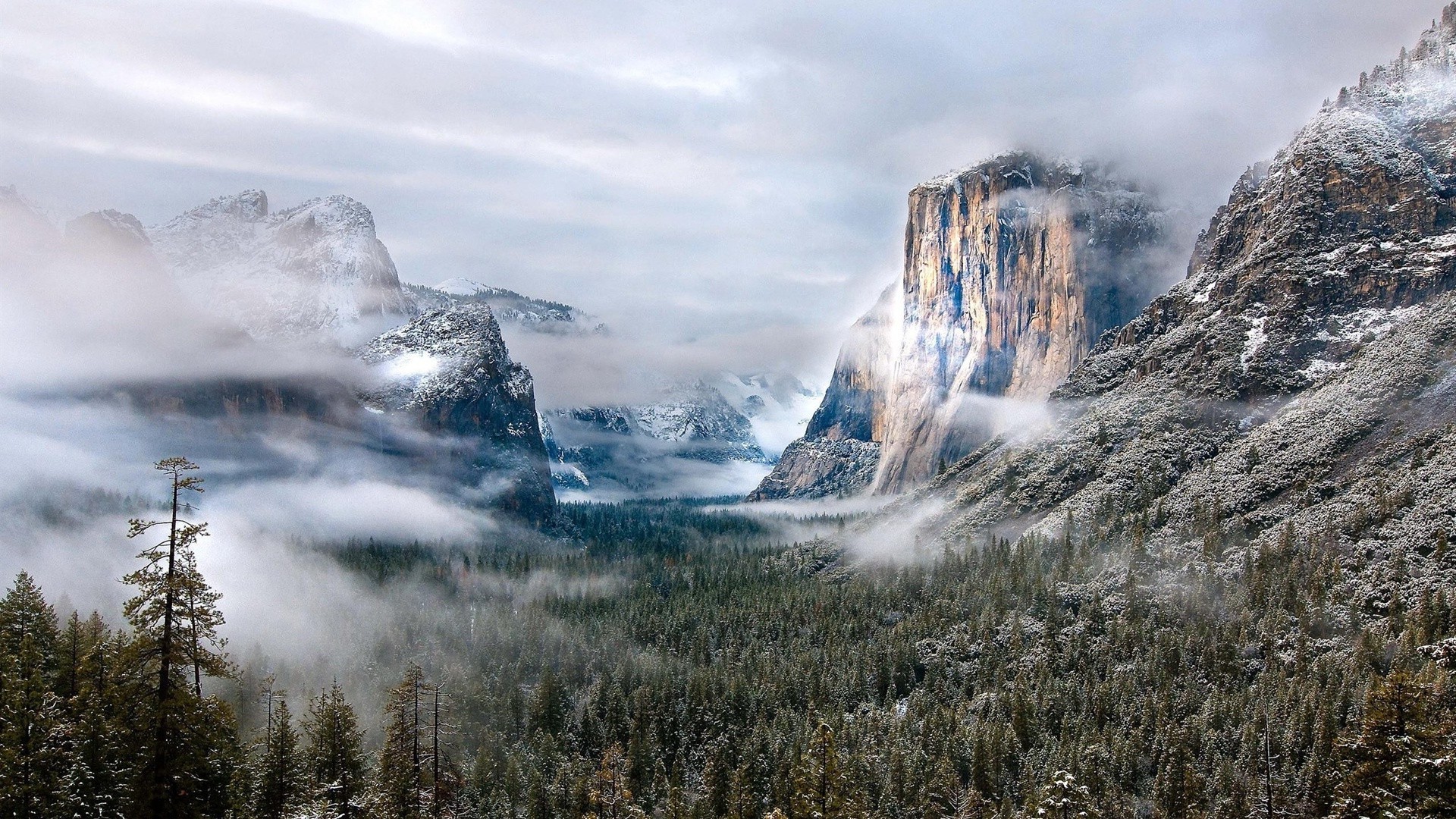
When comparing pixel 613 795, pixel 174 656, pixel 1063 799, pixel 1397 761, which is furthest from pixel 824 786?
pixel 174 656

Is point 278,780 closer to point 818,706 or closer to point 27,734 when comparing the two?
point 27,734

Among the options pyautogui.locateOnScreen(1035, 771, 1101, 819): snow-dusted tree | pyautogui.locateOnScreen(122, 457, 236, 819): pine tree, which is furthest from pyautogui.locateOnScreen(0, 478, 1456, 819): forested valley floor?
pyautogui.locateOnScreen(1035, 771, 1101, 819): snow-dusted tree

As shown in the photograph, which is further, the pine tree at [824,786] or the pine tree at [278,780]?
the pine tree at [278,780]

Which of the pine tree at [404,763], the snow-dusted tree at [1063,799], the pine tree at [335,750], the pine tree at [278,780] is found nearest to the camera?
the snow-dusted tree at [1063,799]

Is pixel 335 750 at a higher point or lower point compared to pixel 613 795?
higher

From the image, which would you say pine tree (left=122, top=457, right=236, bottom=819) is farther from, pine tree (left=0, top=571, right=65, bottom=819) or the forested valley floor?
pine tree (left=0, top=571, right=65, bottom=819)

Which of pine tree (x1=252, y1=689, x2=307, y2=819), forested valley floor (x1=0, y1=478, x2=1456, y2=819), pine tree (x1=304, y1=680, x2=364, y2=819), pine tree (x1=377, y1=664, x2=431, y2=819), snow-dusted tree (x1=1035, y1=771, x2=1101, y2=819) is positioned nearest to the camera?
forested valley floor (x1=0, y1=478, x2=1456, y2=819)

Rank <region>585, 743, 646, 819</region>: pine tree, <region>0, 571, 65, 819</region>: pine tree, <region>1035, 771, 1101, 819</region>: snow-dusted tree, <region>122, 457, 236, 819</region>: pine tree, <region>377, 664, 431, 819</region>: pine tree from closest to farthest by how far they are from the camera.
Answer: <region>122, 457, 236, 819</region>: pine tree, <region>0, 571, 65, 819</region>: pine tree, <region>1035, 771, 1101, 819</region>: snow-dusted tree, <region>377, 664, 431, 819</region>: pine tree, <region>585, 743, 646, 819</region>: pine tree

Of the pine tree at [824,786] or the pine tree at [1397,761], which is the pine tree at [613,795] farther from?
the pine tree at [1397,761]

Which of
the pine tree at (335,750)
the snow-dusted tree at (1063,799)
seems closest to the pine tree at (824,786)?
the snow-dusted tree at (1063,799)

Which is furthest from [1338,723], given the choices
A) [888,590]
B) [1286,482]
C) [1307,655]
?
[888,590]
